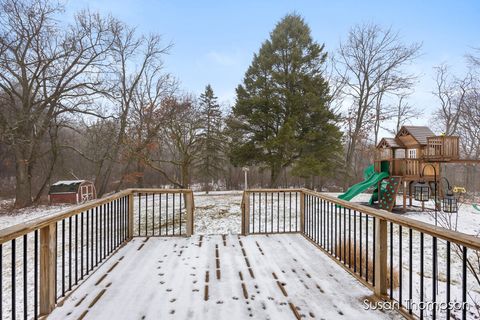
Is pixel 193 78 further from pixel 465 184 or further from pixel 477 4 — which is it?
pixel 465 184

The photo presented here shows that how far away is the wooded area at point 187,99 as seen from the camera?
10852mm

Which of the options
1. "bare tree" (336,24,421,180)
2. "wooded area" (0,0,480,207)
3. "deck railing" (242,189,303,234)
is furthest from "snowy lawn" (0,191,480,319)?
"bare tree" (336,24,421,180)

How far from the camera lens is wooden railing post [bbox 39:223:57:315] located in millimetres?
2008

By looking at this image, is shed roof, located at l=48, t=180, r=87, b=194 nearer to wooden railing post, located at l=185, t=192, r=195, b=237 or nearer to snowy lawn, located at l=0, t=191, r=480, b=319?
snowy lawn, located at l=0, t=191, r=480, b=319

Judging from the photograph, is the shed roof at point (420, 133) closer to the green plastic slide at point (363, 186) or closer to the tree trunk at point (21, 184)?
the green plastic slide at point (363, 186)

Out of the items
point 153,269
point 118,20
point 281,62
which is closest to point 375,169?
point 281,62

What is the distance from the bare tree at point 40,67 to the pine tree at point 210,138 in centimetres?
657

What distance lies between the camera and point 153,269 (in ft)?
9.39

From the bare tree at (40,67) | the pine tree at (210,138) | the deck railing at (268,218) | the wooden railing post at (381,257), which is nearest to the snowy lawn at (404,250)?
the deck railing at (268,218)

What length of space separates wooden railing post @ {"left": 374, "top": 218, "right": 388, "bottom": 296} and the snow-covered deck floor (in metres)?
0.15

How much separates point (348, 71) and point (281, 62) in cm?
481

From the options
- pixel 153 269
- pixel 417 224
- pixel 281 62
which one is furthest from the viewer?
pixel 281 62

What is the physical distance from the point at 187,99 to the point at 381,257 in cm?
1498

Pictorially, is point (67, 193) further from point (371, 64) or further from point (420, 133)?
point (371, 64)
